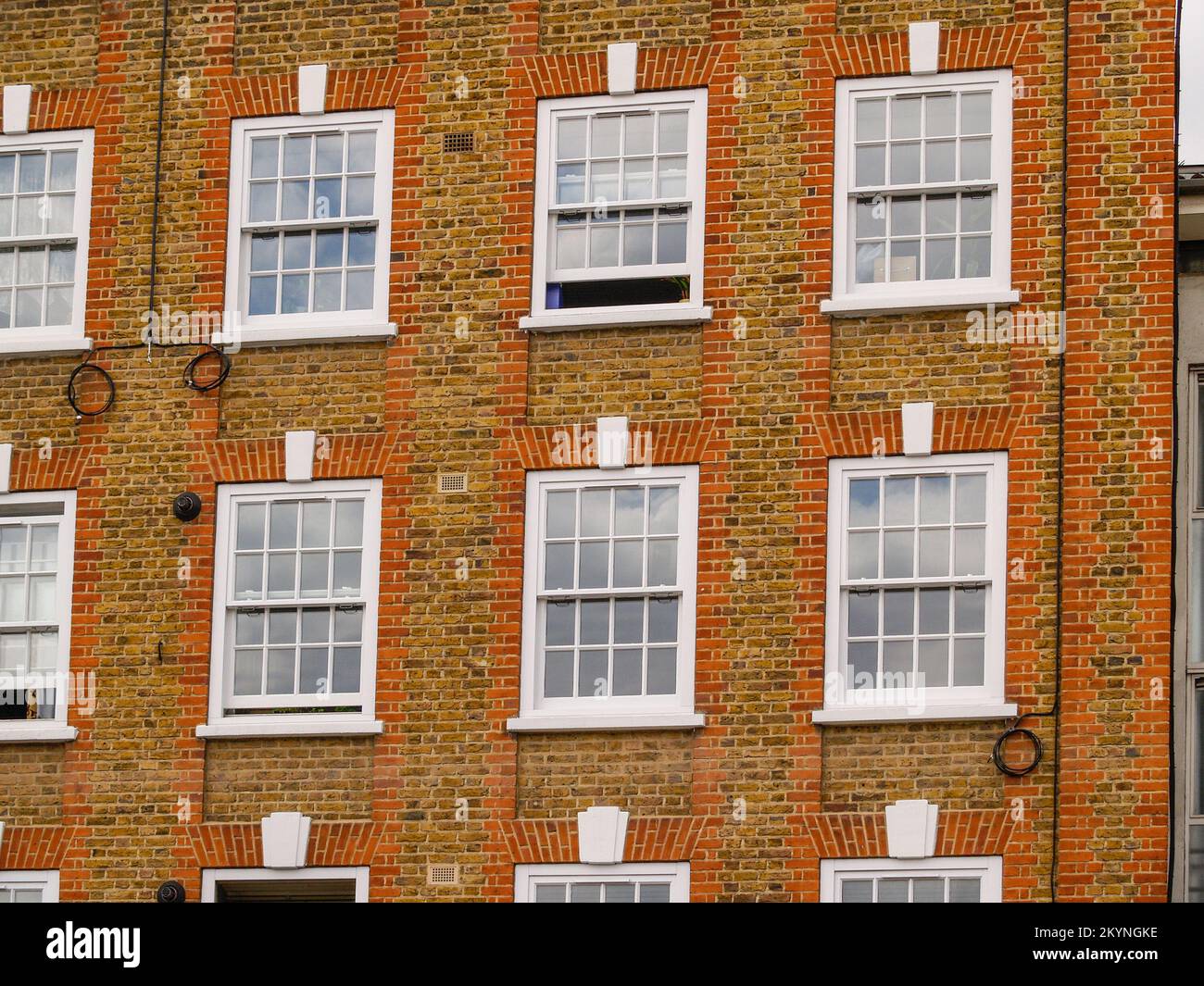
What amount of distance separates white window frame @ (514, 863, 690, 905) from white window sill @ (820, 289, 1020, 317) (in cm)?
443

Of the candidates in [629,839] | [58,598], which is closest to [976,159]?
[629,839]

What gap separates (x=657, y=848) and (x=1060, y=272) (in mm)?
5364

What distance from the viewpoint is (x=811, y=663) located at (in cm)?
1933

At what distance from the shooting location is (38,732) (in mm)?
20156

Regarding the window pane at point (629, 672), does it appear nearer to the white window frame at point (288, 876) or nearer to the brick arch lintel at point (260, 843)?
the brick arch lintel at point (260, 843)

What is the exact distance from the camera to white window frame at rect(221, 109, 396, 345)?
20.5 m

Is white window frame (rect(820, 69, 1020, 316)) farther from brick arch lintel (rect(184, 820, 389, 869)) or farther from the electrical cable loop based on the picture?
the electrical cable loop

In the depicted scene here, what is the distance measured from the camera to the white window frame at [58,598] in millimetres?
20203

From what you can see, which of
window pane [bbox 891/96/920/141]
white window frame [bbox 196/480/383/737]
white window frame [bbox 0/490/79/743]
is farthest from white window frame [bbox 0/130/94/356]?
window pane [bbox 891/96/920/141]

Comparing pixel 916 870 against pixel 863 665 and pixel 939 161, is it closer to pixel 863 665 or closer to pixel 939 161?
pixel 863 665

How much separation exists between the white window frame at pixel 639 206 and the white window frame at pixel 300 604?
2036mm
